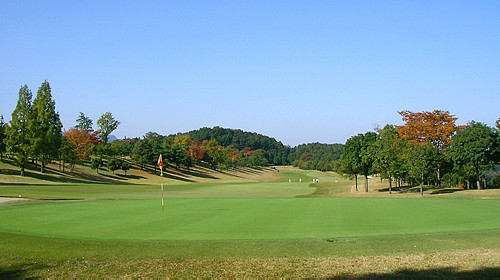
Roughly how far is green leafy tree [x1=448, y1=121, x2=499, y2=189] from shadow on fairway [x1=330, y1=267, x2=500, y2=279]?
4412cm

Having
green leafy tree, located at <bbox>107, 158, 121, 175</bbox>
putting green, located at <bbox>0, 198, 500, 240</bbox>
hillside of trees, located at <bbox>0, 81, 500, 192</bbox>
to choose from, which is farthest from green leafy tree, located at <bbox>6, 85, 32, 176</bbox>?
putting green, located at <bbox>0, 198, 500, 240</bbox>

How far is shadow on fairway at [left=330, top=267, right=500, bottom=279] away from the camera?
28.6 ft

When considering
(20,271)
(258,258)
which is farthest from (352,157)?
(20,271)

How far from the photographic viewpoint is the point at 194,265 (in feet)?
33.2

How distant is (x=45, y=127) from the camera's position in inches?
2653

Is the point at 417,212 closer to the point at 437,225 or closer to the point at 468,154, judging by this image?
the point at 437,225

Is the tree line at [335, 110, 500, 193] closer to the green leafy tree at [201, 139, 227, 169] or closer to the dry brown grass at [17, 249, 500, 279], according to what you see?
the dry brown grass at [17, 249, 500, 279]

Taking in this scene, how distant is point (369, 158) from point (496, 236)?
38090mm

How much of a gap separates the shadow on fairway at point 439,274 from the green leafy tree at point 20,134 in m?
67.2

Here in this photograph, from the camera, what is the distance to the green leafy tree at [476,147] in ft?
155

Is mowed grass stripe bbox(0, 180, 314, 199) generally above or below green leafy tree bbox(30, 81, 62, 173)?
below

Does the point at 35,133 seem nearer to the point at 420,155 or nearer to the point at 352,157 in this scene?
the point at 352,157

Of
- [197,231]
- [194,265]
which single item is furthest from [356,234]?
[194,265]

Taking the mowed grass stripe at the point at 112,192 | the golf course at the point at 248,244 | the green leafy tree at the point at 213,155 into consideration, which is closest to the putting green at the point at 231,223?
the golf course at the point at 248,244
